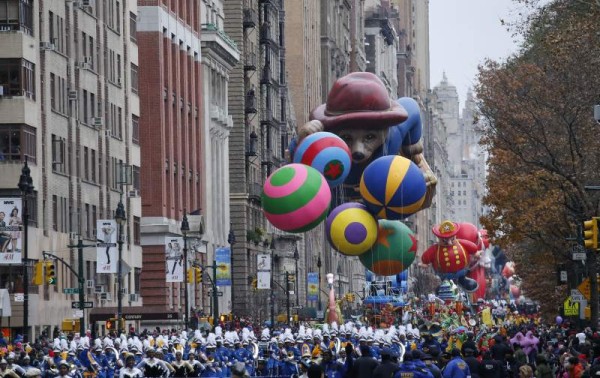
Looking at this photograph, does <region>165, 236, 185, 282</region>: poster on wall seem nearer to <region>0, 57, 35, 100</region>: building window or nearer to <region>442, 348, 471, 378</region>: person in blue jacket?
<region>0, 57, 35, 100</region>: building window

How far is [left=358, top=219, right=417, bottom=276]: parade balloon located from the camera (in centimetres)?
5047

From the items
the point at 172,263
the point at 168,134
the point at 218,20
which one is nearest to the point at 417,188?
the point at 172,263

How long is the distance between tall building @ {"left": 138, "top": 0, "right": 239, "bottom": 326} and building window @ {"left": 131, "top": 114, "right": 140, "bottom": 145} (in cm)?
254

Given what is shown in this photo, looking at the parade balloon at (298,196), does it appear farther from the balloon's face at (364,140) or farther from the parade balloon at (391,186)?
the balloon's face at (364,140)

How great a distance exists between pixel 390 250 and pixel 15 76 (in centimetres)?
2418

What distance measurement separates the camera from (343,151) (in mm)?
49438

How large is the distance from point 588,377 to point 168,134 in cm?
6642

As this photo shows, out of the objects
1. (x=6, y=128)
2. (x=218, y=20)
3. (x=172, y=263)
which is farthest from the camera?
(x=218, y=20)

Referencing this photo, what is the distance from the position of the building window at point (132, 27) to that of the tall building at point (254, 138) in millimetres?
23563

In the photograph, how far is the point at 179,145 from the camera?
10075 cm

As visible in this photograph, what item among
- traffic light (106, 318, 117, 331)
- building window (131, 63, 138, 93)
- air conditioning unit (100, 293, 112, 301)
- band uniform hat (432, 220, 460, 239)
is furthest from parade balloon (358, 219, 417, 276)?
band uniform hat (432, 220, 460, 239)

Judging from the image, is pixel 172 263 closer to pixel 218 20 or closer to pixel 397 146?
pixel 397 146

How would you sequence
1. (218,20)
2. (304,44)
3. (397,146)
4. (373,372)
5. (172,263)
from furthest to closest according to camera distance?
(304,44) → (218,20) → (172,263) → (397,146) → (373,372)

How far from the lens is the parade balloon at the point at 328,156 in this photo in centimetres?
4897
